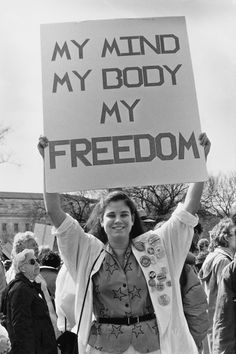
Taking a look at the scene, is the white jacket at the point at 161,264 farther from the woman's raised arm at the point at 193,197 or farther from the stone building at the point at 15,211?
the stone building at the point at 15,211

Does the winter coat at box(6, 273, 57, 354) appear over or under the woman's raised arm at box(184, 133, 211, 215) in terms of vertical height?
under

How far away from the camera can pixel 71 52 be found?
4070mm

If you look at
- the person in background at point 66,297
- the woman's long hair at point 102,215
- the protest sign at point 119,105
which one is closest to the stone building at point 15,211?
the person in background at point 66,297

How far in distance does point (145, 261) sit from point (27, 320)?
2004 millimetres

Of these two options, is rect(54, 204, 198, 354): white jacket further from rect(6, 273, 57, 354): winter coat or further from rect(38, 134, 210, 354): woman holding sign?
rect(6, 273, 57, 354): winter coat

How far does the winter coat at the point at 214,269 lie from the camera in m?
6.11

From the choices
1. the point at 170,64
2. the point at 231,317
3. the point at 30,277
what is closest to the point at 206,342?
the point at 30,277

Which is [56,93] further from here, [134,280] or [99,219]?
[134,280]

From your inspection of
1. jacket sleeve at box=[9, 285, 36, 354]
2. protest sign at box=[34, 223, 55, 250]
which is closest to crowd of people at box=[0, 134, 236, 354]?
jacket sleeve at box=[9, 285, 36, 354]

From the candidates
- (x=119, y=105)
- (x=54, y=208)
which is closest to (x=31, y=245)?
(x=119, y=105)

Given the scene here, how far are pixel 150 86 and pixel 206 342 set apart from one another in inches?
173

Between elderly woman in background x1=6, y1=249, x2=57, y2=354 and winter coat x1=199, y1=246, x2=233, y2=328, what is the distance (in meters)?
1.73

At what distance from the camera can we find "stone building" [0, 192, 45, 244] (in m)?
87.8

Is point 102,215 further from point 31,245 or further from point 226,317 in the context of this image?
point 31,245
